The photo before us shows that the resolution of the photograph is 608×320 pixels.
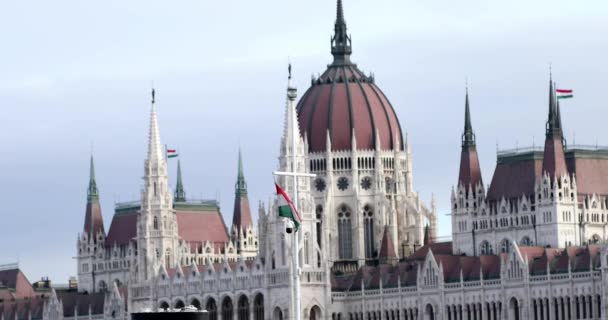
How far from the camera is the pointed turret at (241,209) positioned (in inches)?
7274

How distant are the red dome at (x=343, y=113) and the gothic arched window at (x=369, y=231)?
5556 mm

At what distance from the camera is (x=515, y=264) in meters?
137

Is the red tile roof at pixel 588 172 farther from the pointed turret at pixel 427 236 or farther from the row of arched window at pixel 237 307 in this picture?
the row of arched window at pixel 237 307

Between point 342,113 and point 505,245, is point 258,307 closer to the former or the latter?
point 342,113

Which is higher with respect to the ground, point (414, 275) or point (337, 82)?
point (337, 82)

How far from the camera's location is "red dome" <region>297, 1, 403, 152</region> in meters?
162

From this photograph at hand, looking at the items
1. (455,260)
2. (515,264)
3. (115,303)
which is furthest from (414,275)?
(115,303)

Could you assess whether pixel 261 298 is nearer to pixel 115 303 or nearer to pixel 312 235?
pixel 312 235

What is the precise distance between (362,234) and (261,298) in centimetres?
1282

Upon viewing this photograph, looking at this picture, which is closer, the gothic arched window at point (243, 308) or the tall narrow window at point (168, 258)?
the gothic arched window at point (243, 308)

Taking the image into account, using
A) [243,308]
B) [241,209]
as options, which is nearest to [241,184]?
[241,209]

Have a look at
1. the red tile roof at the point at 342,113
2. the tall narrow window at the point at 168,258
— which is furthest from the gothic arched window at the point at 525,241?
the tall narrow window at the point at 168,258

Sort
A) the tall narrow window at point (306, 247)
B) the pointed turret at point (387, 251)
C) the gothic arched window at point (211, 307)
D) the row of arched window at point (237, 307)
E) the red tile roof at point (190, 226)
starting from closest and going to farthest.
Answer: the tall narrow window at point (306, 247)
the row of arched window at point (237, 307)
the pointed turret at point (387, 251)
the gothic arched window at point (211, 307)
the red tile roof at point (190, 226)

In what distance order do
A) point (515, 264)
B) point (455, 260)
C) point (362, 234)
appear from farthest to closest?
point (362, 234)
point (455, 260)
point (515, 264)
